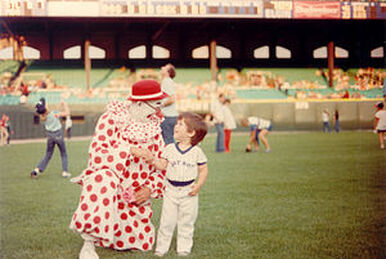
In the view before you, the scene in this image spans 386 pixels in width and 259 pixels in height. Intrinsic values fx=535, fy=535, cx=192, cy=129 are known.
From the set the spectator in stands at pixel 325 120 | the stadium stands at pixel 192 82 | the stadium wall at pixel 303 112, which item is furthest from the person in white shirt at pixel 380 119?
the stadium wall at pixel 303 112

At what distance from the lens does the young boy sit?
450 cm

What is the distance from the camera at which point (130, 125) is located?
4.41m

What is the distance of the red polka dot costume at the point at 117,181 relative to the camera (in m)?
4.04

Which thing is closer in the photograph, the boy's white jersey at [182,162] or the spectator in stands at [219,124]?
the boy's white jersey at [182,162]

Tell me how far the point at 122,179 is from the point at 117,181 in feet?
0.62

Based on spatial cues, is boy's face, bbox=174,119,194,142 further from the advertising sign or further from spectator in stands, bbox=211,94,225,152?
the advertising sign

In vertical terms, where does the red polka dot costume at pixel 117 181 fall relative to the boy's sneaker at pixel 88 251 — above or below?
above

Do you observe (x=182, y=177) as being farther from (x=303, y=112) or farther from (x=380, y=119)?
(x=303, y=112)

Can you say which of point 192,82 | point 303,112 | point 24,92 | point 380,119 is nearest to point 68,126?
point 24,92

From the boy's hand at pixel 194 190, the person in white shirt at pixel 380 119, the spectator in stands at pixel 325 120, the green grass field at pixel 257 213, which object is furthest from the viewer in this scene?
the spectator in stands at pixel 325 120

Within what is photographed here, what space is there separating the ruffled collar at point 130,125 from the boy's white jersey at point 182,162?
0.22 metres

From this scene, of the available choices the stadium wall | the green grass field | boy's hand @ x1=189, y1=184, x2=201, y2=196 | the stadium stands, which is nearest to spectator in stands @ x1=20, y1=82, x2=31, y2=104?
the stadium stands

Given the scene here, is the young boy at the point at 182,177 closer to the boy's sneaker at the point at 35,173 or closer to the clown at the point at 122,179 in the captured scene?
the clown at the point at 122,179

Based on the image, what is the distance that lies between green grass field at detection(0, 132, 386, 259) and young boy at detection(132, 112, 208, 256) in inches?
7.5
